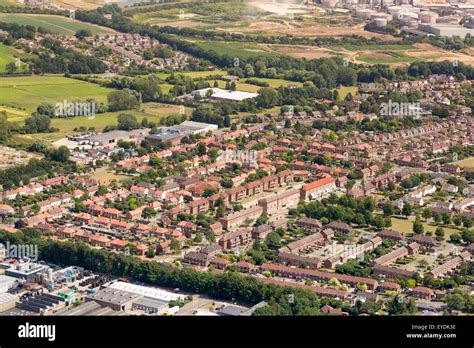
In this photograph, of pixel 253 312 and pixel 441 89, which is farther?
pixel 441 89

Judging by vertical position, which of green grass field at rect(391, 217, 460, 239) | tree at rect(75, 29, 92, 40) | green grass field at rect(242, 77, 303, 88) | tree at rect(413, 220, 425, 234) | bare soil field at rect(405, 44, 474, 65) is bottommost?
green grass field at rect(242, 77, 303, 88)

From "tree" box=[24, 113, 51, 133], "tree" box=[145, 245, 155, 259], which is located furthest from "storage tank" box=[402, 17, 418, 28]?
"tree" box=[145, 245, 155, 259]

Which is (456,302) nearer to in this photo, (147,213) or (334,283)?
(334,283)

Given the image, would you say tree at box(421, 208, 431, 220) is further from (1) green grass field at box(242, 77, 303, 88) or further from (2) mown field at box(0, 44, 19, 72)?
(2) mown field at box(0, 44, 19, 72)

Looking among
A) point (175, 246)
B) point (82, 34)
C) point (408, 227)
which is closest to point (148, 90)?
point (82, 34)

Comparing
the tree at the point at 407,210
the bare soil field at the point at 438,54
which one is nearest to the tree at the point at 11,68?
the bare soil field at the point at 438,54

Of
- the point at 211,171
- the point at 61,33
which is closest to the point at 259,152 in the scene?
the point at 211,171
